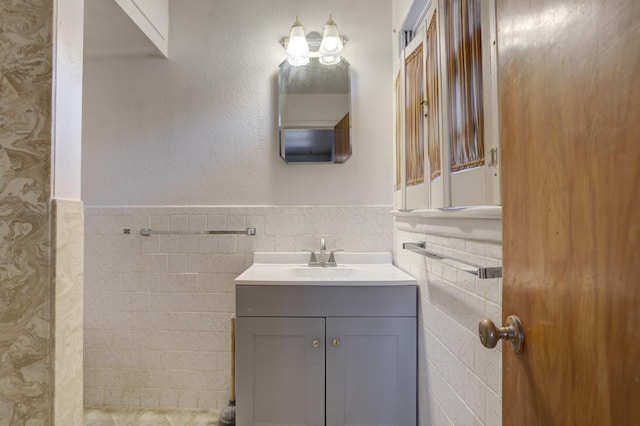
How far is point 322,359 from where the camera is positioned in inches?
53.0

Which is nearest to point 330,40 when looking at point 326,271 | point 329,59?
point 329,59

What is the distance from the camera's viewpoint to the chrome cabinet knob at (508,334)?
1.77ft

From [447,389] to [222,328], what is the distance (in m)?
1.26

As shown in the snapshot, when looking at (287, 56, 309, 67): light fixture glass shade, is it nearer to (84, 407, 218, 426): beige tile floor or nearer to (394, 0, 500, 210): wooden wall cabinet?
(394, 0, 500, 210): wooden wall cabinet

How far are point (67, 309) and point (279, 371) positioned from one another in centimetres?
85

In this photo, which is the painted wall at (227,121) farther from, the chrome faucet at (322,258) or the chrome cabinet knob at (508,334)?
the chrome cabinet knob at (508,334)

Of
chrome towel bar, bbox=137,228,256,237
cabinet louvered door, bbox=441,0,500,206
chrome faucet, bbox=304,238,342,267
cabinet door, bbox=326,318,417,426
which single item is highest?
cabinet louvered door, bbox=441,0,500,206

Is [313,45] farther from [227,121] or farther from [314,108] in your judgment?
[227,121]

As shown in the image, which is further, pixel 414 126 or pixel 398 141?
pixel 398 141

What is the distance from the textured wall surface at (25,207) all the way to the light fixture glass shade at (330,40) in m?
1.30

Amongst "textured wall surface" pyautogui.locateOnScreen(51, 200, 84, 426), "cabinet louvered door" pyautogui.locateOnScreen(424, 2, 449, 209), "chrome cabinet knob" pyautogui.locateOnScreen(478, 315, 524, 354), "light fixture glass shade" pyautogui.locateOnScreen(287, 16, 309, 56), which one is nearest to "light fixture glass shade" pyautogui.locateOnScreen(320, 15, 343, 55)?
"light fixture glass shade" pyautogui.locateOnScreen(287, 16, 309, 56)

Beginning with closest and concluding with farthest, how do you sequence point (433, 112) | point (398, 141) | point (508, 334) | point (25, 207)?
point (508, 334) → point (25, 207) → point (433, 112) → point (398, 141)

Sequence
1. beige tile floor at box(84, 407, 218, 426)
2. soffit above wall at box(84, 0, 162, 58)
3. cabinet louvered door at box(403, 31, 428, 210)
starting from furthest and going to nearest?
beige tile floor at box(84, 407, 218, 426), soffit above wall at box(84, 0, 162, 58), cabinet louvered door at box(403, 31, 428, 210)

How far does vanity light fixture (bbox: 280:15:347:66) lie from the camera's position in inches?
68.7
